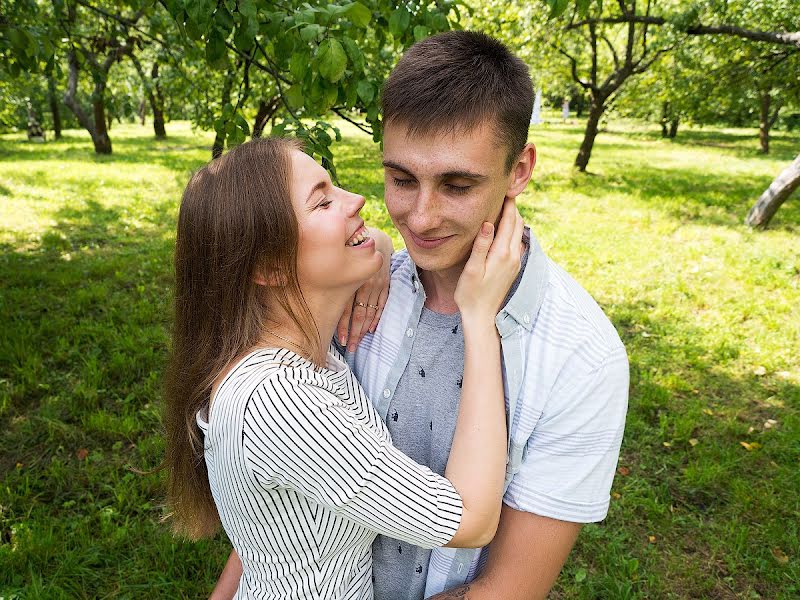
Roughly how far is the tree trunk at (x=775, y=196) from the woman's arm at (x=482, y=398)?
1031 cm

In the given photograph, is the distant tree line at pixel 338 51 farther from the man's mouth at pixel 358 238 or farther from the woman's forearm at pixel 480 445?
the woman's forearm at pixel 480 445

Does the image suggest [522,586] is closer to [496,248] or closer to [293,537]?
[293,537]

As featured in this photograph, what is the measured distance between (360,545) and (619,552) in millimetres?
2574

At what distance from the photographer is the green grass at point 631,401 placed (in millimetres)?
3641

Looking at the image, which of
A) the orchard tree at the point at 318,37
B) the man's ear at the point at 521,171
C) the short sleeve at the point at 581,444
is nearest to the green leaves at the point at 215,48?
the orchard tree at the point at 318,37

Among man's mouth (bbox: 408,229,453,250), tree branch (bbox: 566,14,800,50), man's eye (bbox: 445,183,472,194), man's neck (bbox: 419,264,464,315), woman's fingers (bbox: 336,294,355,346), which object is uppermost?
tree branch (bbox: 566,14,800,50)

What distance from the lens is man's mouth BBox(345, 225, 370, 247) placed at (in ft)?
6.68

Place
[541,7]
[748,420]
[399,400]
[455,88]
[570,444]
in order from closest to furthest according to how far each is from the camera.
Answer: [570,444] → [455,88] → [399,400] → [748,420] → [541,7]

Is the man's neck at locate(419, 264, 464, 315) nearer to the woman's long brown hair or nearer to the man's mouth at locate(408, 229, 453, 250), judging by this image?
the man's mouth at locate(408, 229, 453, 250)

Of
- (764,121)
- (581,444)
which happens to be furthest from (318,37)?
(764,121)

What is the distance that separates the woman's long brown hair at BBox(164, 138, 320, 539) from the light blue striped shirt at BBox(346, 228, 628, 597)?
668mm

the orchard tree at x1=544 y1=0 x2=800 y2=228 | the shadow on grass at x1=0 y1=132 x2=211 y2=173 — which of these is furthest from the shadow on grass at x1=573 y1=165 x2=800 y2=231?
the shadow on grass at x1=0 y1=132 x2=211 y2=173

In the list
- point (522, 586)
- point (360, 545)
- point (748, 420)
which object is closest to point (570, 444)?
point (522, 586)

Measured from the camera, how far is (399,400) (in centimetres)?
201
